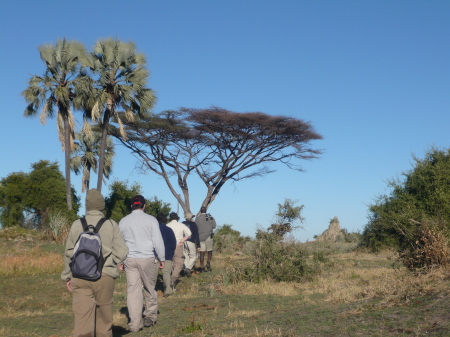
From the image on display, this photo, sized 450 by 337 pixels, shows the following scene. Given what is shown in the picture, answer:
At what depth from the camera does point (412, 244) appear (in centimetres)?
1035

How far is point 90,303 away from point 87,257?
0.57 m

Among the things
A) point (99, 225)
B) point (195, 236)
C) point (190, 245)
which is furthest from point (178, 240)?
point (99, 225)

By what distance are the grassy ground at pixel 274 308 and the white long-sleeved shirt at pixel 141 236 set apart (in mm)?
1080

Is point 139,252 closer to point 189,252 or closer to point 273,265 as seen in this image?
point 273,265

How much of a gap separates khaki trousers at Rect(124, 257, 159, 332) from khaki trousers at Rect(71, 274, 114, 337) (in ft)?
4.61

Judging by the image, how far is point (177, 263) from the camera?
13508mm

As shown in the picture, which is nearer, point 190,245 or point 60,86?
point 190,245

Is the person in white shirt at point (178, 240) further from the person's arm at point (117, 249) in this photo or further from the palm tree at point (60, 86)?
the palm tree at point (60, 86)

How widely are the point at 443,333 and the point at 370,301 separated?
7.46 ft

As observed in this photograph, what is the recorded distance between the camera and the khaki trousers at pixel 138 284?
824 cm

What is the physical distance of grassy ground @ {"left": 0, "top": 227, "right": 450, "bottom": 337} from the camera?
690cm

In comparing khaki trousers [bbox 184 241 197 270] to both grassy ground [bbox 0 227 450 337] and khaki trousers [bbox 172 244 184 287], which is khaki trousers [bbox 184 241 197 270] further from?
khaki trousers [bbox 172 244 184 287]

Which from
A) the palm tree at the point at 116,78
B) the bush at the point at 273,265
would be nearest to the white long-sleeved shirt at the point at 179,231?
the bush at the point at 273,265

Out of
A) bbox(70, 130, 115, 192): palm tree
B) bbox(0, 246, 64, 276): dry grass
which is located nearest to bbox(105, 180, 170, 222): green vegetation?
bbox(70, 130, 115, 192): palm tree
